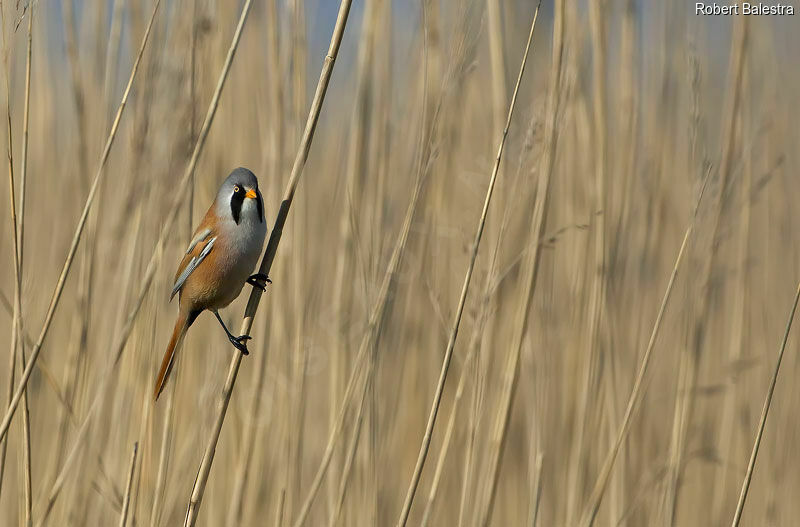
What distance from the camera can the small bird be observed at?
1567mm

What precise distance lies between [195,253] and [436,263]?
675mm

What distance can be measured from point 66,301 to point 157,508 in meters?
1.08

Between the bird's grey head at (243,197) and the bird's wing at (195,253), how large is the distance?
0.35 ft

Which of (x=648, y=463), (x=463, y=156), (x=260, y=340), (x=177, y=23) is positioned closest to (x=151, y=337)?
(x=260, y=340)

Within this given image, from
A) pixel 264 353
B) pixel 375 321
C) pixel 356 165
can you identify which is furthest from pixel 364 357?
pixel 356 165

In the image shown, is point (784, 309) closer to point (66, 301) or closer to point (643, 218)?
point (643, 218)

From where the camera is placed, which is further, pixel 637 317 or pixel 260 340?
pixel 637 317

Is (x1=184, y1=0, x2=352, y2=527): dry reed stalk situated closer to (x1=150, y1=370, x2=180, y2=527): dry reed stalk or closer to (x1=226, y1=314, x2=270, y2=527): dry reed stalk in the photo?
(x1=150, y1=370, x2=180, y2=527): dry reed stalk

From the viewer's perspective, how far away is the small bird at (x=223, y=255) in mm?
1567

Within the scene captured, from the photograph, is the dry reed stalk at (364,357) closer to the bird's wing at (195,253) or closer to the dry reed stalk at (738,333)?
the bird's wing at (195,253)

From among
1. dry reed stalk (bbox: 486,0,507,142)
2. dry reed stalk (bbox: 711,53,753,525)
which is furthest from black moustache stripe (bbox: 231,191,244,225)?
dry reed stalk (bbox: 711,53,753,525)

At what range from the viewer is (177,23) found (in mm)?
1689

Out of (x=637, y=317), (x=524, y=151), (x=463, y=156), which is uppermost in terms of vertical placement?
(x=463, y=156)

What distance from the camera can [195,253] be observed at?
174 cm
